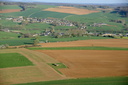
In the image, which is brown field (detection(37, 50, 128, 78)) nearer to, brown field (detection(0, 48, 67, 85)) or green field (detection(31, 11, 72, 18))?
brown field (detection(0, 48, 67, 85))

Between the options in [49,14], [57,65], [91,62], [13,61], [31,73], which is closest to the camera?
[31,73]

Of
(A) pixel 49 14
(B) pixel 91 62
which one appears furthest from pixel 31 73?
(A) pixel 49 14

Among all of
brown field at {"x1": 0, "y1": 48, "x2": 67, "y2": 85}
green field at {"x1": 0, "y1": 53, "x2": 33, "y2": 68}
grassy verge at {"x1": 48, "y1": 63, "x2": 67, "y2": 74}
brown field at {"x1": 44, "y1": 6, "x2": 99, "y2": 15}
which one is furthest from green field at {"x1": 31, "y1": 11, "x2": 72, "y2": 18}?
grassy verge at {"x1": 48, "y1": 63, "x2": 67, "y2": 74}

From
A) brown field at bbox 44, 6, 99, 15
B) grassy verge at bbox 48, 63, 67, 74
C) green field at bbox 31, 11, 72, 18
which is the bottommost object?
grassy verge at bbox 48, 63, 67, 74

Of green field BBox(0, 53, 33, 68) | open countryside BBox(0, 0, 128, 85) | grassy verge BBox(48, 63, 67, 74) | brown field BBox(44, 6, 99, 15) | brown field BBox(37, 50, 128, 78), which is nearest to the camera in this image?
open countryside BBox(0, 0, 128, 85)

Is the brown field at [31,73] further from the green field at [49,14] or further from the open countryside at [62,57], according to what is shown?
the green field at [49,14]

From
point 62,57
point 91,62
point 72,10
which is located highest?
point 72,10

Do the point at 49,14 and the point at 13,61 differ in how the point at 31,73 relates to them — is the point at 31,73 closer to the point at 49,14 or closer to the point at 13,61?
the point at 13,61
